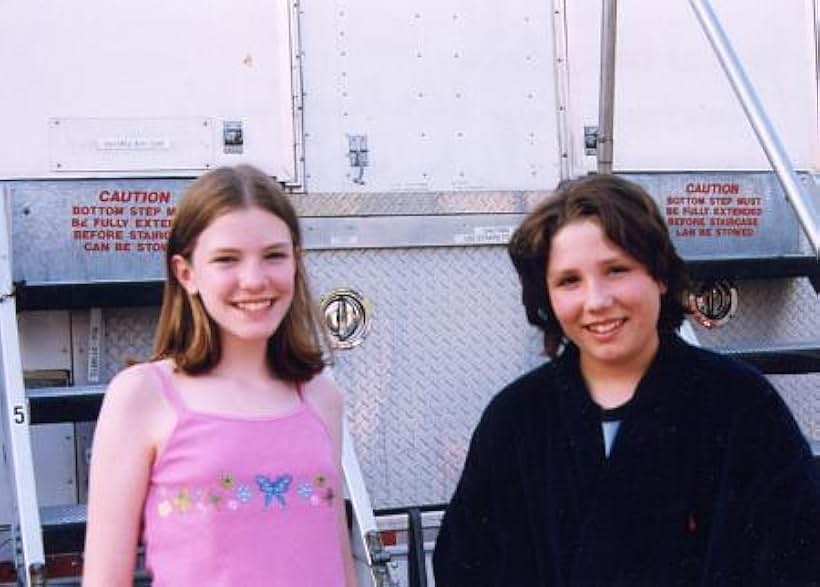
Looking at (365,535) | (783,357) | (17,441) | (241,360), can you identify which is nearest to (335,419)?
(241,360)

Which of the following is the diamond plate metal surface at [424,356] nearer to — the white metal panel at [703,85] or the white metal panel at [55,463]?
the white metal panel at [703,85]

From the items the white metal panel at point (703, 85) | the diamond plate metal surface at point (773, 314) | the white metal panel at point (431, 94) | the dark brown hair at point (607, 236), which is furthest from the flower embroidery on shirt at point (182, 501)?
the diamond plate metal surface at point (773, 314)

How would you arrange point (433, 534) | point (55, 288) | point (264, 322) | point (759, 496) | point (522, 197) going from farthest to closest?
point (522, 197), point (433, 534), point (55, 288), point (264, 322), point (759, 496)

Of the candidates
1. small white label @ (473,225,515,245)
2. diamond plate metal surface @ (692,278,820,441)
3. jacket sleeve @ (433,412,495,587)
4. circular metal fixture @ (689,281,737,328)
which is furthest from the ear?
diamond plate metal surface @ (692,278,820,441)

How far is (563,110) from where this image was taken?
4879mm

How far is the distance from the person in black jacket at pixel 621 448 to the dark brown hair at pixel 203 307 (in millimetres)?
354

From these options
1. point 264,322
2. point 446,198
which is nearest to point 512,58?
point 446,198

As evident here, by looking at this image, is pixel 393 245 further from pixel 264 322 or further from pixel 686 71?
pixel 264 322

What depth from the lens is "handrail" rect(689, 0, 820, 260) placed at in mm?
3479

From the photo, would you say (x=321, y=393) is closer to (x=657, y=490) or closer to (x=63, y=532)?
(x=657, y=490)

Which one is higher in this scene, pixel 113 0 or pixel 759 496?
pixel 113 0

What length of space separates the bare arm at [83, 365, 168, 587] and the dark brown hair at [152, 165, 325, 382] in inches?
5.9

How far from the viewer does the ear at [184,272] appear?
7.74 feet

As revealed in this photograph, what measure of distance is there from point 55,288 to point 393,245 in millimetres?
1117
